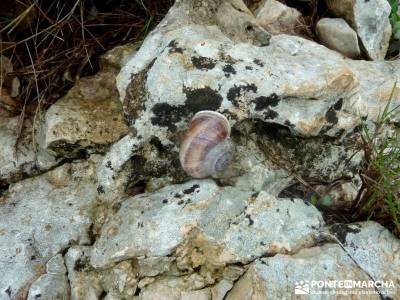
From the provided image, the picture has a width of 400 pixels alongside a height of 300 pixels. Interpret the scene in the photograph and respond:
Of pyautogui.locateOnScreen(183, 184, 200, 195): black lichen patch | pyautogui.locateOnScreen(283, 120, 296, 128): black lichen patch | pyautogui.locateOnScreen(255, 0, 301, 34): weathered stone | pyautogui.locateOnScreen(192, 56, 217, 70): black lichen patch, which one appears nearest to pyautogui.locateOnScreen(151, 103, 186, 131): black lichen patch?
pyautogui.locateOnScreen(192, 56, 217, 70): black lichen patch

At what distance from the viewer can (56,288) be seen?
2.58 m

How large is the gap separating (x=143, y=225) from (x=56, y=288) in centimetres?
65

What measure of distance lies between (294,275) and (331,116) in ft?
3.30

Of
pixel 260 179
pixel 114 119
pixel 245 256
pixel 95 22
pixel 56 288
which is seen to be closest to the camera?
pixel 245 256

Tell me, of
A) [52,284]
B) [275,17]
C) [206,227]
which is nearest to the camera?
[206,227]

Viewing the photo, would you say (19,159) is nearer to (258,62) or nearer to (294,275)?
(258,62)

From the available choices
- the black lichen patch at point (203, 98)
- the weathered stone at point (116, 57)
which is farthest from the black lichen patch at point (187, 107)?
Result: the weathered stone at point (116, 57)

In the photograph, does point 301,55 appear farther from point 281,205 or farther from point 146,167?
point 146,167

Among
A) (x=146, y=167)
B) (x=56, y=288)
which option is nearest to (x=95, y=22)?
(x=146, y=167)

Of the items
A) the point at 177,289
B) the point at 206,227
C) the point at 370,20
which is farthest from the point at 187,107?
the point at 370,20

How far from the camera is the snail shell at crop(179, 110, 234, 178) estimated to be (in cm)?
251

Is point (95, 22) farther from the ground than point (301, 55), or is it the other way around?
point (301, 55)

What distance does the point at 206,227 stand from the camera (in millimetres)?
2479

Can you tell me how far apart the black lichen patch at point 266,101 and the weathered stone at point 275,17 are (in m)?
0.95
